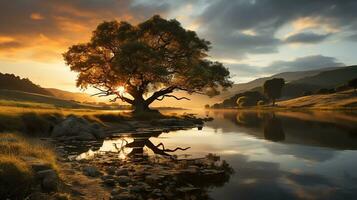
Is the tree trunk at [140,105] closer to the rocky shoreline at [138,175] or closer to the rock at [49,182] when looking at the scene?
the rocky shoreline at [138,175]

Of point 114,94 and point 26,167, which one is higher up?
point 114,94

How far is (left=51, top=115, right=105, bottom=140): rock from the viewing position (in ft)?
114

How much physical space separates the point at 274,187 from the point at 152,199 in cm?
555

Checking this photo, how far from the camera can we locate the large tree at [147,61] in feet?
202

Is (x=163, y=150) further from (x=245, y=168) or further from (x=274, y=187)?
(x=274, y=187)

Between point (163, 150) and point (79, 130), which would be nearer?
point (163, 150)

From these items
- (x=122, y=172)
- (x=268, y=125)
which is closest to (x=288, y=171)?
(x=122, y=172)

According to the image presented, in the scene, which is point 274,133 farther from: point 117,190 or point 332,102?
point 332,102

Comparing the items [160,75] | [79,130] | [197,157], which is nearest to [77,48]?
[160,75]

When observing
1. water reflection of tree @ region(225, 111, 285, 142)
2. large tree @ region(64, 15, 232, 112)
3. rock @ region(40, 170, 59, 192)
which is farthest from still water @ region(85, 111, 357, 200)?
large tree @ region(64, 15, 232, 112)

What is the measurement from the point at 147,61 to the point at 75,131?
84.4 ft

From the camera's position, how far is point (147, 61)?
58.8m

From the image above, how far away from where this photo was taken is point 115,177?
1670 centimetres

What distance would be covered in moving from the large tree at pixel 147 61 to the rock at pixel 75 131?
2279 centimetres
